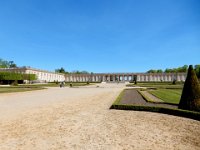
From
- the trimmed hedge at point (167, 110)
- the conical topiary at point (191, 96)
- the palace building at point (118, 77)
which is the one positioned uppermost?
the palace building at point (118, 77)

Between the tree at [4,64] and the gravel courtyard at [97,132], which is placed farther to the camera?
the tree at [4,64]

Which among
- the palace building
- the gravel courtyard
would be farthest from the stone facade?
the gravel courtyard

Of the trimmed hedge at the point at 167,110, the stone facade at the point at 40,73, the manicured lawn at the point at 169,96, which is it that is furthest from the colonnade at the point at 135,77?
the trimmed hedge at the point at 167,110

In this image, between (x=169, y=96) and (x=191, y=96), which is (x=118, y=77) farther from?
(x=191, y=96)

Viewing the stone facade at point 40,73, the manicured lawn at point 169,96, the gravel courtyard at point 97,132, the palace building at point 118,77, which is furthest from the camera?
the palace building at point 118,77

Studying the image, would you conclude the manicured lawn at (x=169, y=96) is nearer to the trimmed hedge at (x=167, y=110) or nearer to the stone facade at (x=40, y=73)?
the trimmed hedge at (x=167, y=110)

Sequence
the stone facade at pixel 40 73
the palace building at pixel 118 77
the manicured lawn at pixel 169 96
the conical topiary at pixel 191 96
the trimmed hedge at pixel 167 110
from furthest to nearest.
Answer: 1. the palace building at pixel 118 77
2. the stone facade at pixel 40 73
3. the manicured lawn at pixel 169 96
4. the conical topiary at pixel 191 96
5. the trimmed hedge at pixel 167 110

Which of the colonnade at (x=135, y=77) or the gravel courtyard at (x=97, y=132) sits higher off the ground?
the colonnade at (x=135, y=77)

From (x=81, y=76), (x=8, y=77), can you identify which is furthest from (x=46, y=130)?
(x=81, y=76)

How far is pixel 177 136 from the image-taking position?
25.8ft

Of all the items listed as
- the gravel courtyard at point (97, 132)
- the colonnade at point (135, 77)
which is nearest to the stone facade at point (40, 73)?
the colonnade at point (135, 77)

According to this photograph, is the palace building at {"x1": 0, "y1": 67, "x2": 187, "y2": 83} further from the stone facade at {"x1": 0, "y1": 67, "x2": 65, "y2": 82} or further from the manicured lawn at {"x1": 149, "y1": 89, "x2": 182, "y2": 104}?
the manicured lawn at {"x1": 149, "y1": 89, "x2": 182, "y2": 104}

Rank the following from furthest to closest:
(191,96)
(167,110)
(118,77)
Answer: (118,77) → (167,110) → (191,96)

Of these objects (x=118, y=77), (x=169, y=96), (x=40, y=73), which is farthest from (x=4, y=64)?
(x=169, y=96)
